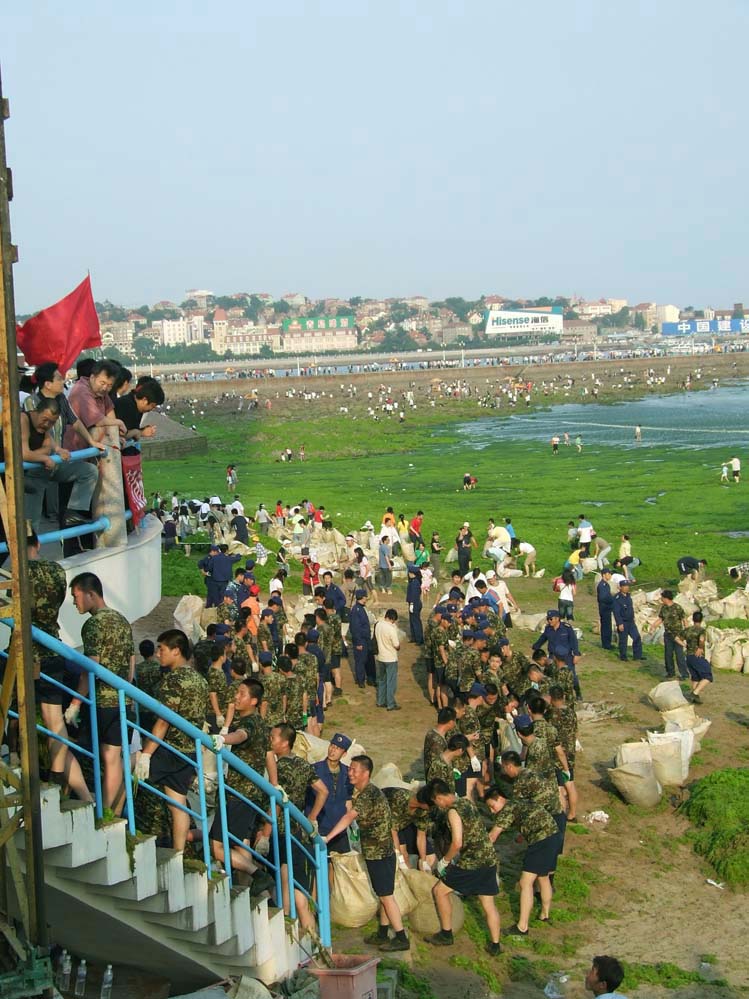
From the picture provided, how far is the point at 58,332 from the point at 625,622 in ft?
32.1

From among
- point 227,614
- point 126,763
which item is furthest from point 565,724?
point 126,763

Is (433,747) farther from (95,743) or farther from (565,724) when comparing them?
(95,743)

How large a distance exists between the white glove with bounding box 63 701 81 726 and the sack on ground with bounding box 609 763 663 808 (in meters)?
6.24

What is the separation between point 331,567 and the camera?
21.8 meters

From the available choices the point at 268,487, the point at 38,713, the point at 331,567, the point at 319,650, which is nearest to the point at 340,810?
the point at 38,713

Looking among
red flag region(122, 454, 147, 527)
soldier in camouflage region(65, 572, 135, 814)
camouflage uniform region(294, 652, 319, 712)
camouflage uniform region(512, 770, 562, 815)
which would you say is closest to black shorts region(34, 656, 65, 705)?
soldier in camouflage region(65, 572, 135, 814)

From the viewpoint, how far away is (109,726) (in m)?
5.69

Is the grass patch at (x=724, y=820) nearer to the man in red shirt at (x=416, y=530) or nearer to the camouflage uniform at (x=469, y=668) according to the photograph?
Answer: the camouflage uniform at (x=469, y=668)

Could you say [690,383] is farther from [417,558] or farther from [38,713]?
[38,713]

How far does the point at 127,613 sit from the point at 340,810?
2.16 metres

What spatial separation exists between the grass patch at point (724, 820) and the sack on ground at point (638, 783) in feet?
0.99

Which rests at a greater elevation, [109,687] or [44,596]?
[44,596]

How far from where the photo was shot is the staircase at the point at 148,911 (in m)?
5.16

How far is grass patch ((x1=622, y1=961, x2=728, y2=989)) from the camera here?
25.4 feet
